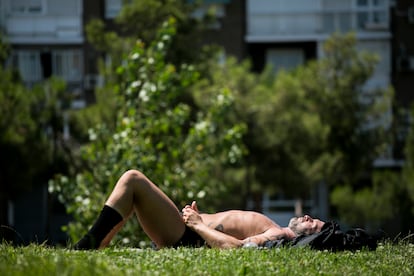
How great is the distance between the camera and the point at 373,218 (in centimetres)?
3347

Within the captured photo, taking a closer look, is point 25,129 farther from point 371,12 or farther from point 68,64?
point 371,12

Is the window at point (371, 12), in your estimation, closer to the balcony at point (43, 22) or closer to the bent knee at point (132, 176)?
the balcony at point (43, 22)

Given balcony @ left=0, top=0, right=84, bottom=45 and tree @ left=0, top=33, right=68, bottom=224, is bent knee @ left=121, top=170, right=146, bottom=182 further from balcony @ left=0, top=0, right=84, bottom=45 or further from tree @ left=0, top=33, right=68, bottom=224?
balcony @ left=0, top=0, right=84, bottom=45

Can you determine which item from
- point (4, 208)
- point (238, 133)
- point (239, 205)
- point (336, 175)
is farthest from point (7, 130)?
point (238, 133)

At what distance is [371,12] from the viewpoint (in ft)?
138

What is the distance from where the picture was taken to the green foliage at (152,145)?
1819cm

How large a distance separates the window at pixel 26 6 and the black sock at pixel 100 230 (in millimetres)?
34095

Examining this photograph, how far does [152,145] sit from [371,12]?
2488cm

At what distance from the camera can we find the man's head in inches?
360

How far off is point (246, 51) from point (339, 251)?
33708 mm

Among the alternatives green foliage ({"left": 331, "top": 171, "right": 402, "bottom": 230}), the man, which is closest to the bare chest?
the man

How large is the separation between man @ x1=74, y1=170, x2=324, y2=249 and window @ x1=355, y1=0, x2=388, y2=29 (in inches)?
1324

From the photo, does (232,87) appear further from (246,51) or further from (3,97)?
(246,51)

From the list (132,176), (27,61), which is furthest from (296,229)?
(27,61)
